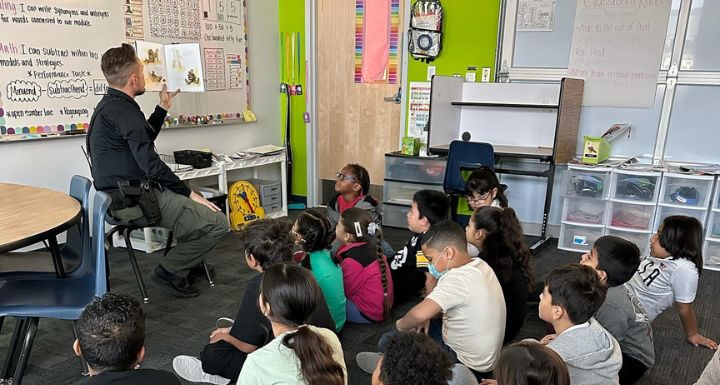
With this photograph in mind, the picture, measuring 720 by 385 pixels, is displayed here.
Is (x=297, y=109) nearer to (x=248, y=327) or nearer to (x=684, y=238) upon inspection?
(x=248, y=327)

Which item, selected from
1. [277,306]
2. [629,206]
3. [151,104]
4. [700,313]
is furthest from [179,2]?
[700,313]

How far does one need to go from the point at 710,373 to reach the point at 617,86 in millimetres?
2906

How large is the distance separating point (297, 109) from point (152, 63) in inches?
77.2

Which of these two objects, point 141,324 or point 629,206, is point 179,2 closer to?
point 141,324

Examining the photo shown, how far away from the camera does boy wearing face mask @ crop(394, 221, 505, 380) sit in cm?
177

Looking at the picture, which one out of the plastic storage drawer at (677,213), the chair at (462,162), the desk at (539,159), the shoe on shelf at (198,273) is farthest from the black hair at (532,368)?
the plastic storage drawer at (677,213)

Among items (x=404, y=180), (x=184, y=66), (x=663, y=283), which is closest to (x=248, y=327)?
(x=663, y=283)

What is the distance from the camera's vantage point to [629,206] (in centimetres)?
378

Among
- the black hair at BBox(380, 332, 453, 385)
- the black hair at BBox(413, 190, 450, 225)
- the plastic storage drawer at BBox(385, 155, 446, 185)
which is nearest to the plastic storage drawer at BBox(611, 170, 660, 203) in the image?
the plastic storage drawer at BBox(385, 155, 446, 185)

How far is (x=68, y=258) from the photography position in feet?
7.40

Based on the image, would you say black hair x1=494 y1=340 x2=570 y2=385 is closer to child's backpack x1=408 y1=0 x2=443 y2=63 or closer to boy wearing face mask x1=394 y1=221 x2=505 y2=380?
boy wearing face mask x1=394 y1=221 x2=505 y2=380

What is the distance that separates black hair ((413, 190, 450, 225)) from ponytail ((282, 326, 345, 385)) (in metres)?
1.53

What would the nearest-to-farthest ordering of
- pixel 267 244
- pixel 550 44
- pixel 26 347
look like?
pixel 26 347 → pixel 267 244 → pixel 550 44

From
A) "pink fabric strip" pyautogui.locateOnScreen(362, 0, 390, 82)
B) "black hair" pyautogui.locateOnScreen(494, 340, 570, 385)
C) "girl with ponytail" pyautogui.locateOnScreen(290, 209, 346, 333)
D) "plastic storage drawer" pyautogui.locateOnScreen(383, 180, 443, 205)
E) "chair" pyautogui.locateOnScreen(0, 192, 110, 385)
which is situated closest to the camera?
"black hair" pyautogui.locateOnScreen(494, 340, 570, 385)
